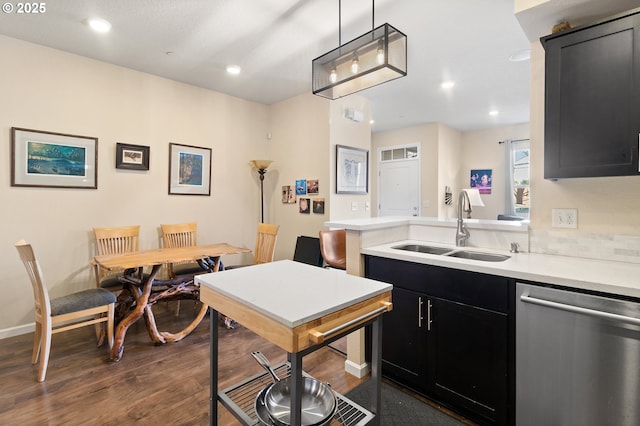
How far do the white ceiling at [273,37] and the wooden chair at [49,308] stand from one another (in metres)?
1.93

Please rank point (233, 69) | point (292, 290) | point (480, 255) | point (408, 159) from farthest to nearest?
point (408, 159)
point (233, 69)
point (480, 255)
point (292, 290)

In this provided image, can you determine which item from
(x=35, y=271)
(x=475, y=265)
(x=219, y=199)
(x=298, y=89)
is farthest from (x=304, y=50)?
(x=35, y=271)

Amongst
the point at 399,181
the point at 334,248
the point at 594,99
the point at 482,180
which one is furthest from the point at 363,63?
the point at 482,180

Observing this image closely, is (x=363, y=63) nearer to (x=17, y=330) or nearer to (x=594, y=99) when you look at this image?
(x=594, y=99)

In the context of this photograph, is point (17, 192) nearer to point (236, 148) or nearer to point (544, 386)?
point (236, 148)

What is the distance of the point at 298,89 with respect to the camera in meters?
4.16

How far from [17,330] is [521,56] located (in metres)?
5.69

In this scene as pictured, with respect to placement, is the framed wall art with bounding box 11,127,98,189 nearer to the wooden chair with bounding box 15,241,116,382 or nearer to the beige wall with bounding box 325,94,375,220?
the wooden chair with bounding box 15,241,116,382

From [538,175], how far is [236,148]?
3697 millimetres

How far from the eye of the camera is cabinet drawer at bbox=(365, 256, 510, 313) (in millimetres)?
1619

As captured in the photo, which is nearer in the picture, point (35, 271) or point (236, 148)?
point (35, 271)

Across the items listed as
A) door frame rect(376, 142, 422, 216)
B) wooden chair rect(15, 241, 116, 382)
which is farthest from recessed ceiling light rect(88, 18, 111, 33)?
door frame rect(376, 142, 422, 216)

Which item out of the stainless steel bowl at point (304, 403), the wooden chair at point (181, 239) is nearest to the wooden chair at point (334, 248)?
the stainless steel bowl at point (304, 403)

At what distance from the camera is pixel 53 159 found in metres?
3.07
